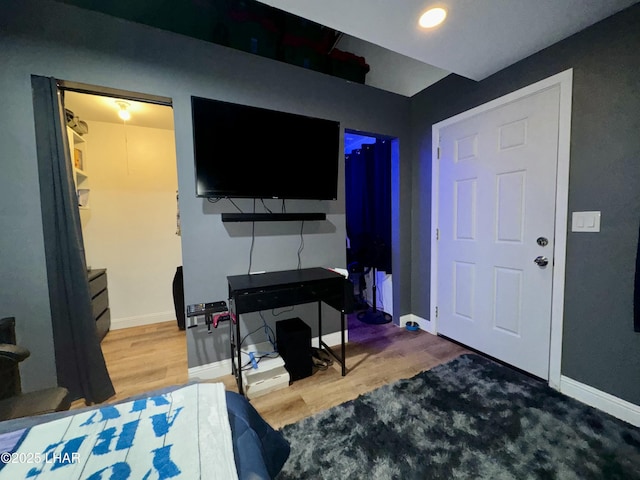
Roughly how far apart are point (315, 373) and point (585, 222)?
2233 millimetres

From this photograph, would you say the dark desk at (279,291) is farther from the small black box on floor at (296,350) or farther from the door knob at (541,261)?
the door knob at (541,261)

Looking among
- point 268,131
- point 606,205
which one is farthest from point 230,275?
point 606,205

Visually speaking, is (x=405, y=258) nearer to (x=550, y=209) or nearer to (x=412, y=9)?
(x=550, y=209)

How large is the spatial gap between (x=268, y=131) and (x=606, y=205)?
2.33 m

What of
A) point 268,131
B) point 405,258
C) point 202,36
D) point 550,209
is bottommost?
point 405,258

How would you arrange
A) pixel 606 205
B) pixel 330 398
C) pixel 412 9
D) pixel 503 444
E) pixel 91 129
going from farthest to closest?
pixel 91 129 → pixel 330 398 → pixel 606 205 → pixel 412 9 → pixel 503 444

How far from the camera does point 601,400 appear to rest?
1594 millimetres

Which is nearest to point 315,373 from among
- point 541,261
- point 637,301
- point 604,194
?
point 541,261

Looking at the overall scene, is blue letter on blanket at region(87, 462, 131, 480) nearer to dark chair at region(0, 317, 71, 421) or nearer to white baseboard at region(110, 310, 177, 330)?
dark chair at region(0, 317, 71, 421)

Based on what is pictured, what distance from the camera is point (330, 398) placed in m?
1.76

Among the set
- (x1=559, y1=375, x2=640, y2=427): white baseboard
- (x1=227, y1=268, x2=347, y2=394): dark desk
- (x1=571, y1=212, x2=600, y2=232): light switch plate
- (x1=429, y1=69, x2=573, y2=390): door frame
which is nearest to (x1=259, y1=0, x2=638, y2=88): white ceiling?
(x1=429, y1=69, x2=573, y2=390): door frame

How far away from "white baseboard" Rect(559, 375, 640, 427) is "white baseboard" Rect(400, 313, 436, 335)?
42.8 inches

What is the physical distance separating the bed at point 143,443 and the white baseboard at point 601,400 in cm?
212

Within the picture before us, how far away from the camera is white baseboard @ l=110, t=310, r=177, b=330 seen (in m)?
2.96
